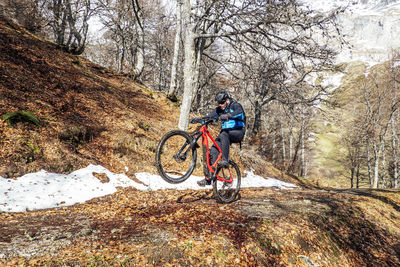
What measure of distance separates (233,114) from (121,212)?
345 cm

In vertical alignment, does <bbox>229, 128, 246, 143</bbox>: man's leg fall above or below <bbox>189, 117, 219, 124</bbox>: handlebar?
below

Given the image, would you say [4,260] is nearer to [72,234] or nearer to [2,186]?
[72,234]

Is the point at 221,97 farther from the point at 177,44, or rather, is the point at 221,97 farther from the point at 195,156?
the point at 177,44

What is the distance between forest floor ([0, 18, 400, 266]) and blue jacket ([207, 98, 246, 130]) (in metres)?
2.10

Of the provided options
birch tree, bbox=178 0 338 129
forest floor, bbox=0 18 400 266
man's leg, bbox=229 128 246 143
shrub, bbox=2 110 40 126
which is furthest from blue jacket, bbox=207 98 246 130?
shrub, bbox=2 110 40 126

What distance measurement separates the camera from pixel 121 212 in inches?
175

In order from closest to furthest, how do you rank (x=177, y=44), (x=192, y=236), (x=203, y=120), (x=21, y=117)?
(x=192, y=236)
(x=203, y=120)
(x=21, y=117)
(x=177, y=44)

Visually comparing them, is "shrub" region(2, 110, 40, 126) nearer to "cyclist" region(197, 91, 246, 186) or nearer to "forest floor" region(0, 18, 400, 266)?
"forest floor" region(0, 18, 400, 266)

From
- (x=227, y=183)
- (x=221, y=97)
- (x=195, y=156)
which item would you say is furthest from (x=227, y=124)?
(x=227, y=183)

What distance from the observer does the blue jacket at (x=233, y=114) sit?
16.2ft

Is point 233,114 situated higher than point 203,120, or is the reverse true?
point 233,114

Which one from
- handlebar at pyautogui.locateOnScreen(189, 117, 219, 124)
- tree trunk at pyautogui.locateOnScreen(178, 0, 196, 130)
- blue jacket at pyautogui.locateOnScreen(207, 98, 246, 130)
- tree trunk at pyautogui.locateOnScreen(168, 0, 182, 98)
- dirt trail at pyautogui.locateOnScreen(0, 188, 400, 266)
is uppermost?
tree trunk at pyautogui.locateOnScreen(168, 0, 182, 98)

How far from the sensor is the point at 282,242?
3688 mm

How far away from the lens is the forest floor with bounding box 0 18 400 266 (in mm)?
2789
